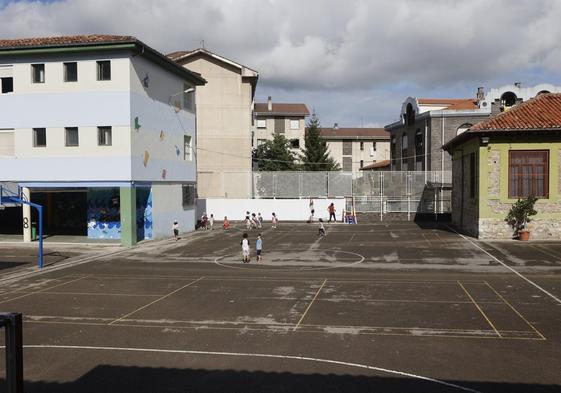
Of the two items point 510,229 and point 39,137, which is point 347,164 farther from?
point 39,137

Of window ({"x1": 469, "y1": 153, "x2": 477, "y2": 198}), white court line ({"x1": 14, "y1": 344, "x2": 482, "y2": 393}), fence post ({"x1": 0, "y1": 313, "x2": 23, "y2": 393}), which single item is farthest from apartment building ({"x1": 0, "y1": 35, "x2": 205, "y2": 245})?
fence post ({"x1": 0, "y1": 313, "x2": 23, "y2": 393})

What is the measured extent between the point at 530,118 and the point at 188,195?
77.1ft

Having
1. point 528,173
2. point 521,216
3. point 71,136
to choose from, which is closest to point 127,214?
point 71,136

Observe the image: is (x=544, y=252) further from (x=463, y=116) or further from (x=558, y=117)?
(x=463, y=116)

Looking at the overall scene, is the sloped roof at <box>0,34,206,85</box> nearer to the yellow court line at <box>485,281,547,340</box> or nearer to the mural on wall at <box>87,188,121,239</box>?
the mural on wall at <box>87,188,121,239</box>

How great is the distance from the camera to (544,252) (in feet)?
88.3

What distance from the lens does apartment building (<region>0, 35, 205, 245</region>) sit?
30.9 meters

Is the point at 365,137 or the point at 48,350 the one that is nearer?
the point at 48,350

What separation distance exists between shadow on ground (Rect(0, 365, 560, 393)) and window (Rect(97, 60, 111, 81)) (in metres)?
24.3

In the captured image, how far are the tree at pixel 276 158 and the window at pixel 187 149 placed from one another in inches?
1103

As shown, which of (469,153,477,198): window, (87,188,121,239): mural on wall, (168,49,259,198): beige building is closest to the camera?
(87,188,121,239): mural on wall

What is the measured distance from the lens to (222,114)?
5556 centimetres

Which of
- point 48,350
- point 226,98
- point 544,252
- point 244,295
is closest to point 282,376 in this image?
point 48,350

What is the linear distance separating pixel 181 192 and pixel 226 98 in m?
19.3
